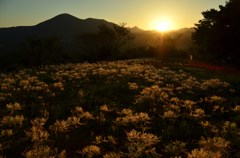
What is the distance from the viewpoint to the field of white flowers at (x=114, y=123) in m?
7.22

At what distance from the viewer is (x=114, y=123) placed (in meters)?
9.45

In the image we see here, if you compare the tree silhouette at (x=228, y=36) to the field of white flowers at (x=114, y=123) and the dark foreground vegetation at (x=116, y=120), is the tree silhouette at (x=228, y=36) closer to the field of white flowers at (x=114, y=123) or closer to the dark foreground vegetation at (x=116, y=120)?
the dark foreground vegetation at (x=116, y=120)

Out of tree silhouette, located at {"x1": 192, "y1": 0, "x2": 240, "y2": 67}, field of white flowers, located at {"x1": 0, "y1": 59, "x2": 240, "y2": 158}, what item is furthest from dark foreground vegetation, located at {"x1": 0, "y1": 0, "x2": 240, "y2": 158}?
tree silhouette, located at {"x1": 192, "y1": 0, "x2": 240, "y2": 67}

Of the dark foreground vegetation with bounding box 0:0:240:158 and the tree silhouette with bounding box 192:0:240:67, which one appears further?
the tree silhouette with bounding box 192:0:240:67

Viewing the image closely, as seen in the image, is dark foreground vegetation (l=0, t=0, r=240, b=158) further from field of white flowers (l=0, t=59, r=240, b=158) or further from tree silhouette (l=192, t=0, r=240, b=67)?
tree silhouette (l=192, t=0, r=240, b=67)

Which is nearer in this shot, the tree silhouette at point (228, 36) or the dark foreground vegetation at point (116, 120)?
the dark foreground vegetation at point (116, 120)

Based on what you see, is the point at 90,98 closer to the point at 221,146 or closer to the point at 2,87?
the point at 2,87

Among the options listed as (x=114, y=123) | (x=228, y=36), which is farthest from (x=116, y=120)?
(x=228, y=36)

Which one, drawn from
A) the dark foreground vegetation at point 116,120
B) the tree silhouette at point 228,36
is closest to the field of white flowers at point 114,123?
the dark foreground vegetation at point 116,120

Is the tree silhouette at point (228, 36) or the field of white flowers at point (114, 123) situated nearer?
the field of white flowers at point (114, 123)

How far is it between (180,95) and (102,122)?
234 inches

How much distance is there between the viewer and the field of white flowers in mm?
7223

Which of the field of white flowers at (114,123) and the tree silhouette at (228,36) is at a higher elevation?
the tree silhouette at (228,36)

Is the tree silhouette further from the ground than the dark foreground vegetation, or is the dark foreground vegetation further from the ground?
the tree silhouette
